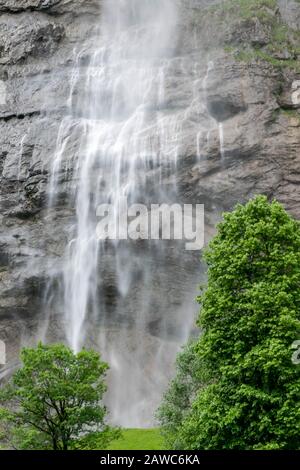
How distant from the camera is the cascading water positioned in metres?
42.0

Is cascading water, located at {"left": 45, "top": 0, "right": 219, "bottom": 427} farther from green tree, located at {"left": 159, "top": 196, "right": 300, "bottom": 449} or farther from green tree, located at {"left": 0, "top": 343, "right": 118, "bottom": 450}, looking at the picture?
green tree, located at {"left": 159, "top": 196, "right": 300, "bottom": 449}

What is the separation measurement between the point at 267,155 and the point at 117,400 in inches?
722

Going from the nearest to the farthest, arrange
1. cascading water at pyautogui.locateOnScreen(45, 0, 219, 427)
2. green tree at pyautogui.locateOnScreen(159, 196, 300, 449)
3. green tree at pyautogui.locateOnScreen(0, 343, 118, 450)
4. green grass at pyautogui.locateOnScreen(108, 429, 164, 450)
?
green tree at pyautogui.locateOnScreen(159, 196, 300, 449) → green tree at pyautogui.locateOnScreen(0, 343, 118, 450) → green grass at pyautogui.locateOnScreen(108, 429, 164, 450) → cascading water at pyautogui.locateOnScreen(45, 0, 219, 427)

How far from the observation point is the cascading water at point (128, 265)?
1655 inches

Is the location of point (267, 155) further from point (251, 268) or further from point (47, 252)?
point (251, 268)

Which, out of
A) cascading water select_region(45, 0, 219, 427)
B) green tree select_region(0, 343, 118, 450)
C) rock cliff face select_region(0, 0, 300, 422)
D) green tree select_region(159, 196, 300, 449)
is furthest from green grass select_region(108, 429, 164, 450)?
green tree select_region(159, 196, 300, 449)

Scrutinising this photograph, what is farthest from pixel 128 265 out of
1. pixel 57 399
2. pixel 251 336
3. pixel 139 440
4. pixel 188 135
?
pixel 251 336

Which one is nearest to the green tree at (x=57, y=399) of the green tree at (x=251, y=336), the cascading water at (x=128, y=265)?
the green tree at (x=251, y=336)

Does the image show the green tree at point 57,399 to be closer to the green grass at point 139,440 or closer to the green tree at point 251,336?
the green tree at point 251,336

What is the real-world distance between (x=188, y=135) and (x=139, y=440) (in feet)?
65.0

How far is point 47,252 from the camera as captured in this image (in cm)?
4362

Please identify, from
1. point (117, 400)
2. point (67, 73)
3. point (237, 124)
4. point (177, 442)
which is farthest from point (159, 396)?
point (67, 73)

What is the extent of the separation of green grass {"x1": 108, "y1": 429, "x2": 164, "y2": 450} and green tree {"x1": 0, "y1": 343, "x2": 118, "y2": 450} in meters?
9.33

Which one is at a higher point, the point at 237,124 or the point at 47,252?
the point at 237,124
